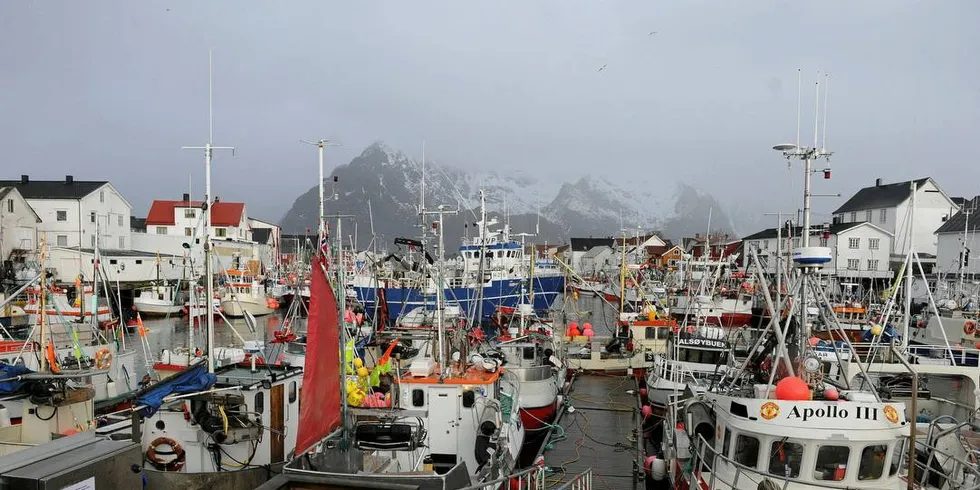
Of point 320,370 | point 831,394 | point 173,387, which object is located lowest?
point 173,387

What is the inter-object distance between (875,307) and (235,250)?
62.2 metres

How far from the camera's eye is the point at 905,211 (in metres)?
64.8

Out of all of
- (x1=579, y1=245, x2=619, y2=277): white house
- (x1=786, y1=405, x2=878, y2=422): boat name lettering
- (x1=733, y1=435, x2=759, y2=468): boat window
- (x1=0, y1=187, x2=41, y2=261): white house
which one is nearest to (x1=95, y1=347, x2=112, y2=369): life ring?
(x1=733, y1=435, x2=759, y2=468): boat window

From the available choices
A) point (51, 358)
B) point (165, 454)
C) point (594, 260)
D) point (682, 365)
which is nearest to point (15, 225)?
point (51, 358)

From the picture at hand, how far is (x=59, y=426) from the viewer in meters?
12.3

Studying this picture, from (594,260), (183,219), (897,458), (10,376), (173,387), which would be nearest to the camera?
(897,458)

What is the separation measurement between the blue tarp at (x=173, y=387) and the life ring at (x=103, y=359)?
10.2 meters

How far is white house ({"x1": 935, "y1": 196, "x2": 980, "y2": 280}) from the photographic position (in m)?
48.0

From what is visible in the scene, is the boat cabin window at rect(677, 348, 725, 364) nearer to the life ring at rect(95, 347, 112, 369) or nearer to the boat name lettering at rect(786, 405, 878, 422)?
the boat name lettering at rect(786, 405, 878, 422)

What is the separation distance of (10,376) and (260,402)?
5079 millimetres

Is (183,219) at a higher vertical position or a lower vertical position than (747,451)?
higher

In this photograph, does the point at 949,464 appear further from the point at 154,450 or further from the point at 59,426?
the point at 59,426

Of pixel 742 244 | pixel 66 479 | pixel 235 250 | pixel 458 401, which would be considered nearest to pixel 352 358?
pixel 458 401

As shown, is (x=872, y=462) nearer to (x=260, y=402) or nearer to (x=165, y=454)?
(x=260, y=402)
